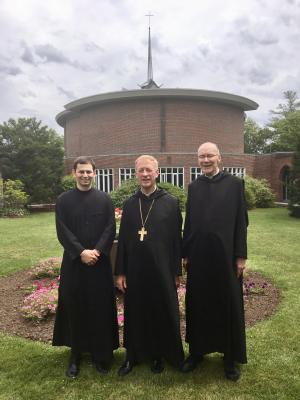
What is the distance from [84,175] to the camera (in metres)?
3.97

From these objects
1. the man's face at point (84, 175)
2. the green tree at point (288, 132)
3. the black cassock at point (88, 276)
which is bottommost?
the black cassock at point (88, 276)

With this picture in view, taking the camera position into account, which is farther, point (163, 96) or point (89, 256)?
point (163, 96)

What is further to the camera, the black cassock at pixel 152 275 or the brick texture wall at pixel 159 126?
the brick texture wall at pixel 159 126

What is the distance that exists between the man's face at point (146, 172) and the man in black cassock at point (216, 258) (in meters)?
0.48

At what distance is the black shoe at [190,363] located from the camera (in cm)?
409

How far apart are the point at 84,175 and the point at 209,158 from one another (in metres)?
1.32

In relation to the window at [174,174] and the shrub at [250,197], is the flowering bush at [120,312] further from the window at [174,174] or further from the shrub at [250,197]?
the window at [174,174]

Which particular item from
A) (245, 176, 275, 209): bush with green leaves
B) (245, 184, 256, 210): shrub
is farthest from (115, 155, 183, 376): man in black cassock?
(245, 176, 275, 209): bush with green leaves

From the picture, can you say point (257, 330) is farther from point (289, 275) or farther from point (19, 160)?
point (19, 160)

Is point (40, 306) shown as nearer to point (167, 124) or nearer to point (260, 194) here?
point (260, 194)

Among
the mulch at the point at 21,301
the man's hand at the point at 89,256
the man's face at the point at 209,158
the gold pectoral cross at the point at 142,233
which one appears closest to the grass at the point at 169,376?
the mulch at the point at 21,301

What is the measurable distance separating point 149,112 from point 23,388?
3190 cm

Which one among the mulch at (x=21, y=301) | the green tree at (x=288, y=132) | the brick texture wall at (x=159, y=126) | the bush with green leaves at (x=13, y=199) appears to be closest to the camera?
the mulch at (x=21, y=301)

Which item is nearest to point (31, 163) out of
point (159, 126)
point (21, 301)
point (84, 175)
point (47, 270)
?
point (159, 126)
